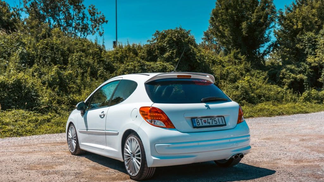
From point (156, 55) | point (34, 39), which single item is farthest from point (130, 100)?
point (156, 55)

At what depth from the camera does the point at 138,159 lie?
Answer: 5125 millimetres

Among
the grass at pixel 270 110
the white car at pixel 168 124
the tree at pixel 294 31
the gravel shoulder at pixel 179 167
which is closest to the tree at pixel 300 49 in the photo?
the tree at pixel 294 31

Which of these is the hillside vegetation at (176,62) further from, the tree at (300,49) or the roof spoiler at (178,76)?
the roof spoiler at (178,76)

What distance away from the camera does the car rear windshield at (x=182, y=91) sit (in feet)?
17.3

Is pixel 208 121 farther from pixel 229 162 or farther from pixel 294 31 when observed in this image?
pixel 294 31

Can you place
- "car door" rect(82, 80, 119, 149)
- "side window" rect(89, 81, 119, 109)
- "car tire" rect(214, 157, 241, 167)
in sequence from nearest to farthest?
"car tire" rect(214, 157, 241, 167)
"car door" rect(82, 80, 119, 149)
"side window" rect(89, 81, 119, 109)

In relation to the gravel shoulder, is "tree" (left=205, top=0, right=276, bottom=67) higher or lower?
higher

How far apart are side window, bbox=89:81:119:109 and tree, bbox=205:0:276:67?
22.8 metres

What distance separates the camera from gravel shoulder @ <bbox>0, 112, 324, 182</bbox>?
5.41 metres

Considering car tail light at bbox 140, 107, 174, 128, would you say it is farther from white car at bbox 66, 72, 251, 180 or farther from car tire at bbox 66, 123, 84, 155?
car tire at bbox 66, 123, 84, 155

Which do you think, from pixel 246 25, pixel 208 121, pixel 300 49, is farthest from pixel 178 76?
pixel 300 49

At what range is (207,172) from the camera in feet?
19.0

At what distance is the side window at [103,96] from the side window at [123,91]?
0.69 ft

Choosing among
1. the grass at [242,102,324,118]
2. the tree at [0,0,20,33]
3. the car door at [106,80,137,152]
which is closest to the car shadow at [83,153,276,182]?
the car door at [106,80,137,152]
